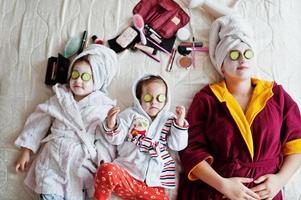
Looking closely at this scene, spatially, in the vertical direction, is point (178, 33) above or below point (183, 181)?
above

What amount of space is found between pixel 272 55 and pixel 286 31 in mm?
107

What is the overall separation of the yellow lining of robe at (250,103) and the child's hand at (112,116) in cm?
35

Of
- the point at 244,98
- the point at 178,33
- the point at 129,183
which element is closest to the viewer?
the point at 129,183

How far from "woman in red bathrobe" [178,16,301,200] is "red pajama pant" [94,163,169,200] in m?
0.12

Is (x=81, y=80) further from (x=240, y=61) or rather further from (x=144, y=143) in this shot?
(x=240, y=61)

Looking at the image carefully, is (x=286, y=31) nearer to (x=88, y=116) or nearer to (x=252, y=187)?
(x=252, y=187)

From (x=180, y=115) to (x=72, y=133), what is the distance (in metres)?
0.36

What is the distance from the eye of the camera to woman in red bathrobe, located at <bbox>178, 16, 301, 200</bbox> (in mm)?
1221

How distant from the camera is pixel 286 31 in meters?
1.43

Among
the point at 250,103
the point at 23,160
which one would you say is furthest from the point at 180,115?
the point at 23,160

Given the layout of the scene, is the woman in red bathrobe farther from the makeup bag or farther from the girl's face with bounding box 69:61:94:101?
the girl's face with bounding box 69:61:94:101

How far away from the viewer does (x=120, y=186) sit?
1193 millimetres

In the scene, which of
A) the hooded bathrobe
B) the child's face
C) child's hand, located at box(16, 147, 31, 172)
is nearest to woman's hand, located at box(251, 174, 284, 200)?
the hooded bathrobe

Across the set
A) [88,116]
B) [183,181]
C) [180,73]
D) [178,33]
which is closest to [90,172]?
[88,116]
